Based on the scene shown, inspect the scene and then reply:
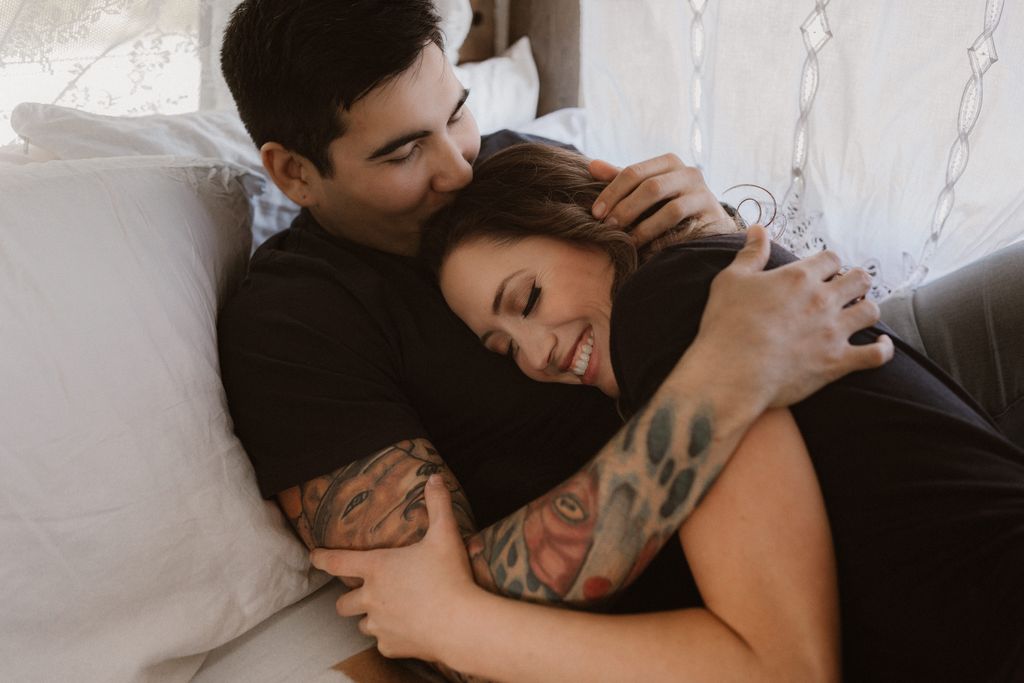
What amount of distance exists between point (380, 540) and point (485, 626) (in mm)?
185

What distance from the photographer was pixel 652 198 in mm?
1110

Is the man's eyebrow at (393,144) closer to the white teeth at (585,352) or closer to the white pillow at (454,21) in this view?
the white teeth at (585,352)

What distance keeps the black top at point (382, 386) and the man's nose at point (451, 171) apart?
5.3 inches

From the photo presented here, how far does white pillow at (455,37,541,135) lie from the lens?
68.5 inches

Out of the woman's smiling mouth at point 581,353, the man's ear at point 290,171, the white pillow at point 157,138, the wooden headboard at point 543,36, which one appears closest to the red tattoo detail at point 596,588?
the woman's smiling mouth at point 581,353

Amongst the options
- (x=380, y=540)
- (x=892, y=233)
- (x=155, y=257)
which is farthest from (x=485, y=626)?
(x=892, y=233)

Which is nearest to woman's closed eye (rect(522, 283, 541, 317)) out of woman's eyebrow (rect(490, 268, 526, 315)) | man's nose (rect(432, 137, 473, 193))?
woman's eyebrow (rect(490, 268, 526, 315))

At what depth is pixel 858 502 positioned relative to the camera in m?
0.72

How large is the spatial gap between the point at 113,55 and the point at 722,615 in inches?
48.7

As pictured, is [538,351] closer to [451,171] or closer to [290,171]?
[451,171]

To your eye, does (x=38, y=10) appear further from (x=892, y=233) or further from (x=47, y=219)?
(x=892, y=233)

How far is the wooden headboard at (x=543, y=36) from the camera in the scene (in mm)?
1908

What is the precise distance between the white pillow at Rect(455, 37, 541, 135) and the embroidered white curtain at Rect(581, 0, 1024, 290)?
22 centimetres

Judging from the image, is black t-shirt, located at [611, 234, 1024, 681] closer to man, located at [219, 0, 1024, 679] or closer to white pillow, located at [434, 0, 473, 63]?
man, located at [219, 0, 1024, 679]
